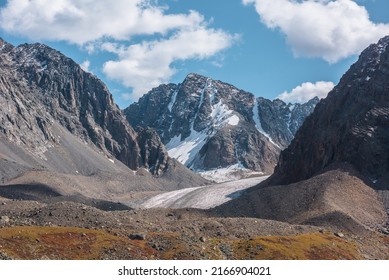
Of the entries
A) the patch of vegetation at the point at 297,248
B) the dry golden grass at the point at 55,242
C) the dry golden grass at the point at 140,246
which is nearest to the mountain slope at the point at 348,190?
the patch of vegetation at the point at 297,248

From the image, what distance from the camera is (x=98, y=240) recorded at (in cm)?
7356

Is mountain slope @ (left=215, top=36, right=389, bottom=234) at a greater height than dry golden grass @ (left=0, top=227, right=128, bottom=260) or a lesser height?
greater

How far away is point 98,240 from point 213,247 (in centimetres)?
1691

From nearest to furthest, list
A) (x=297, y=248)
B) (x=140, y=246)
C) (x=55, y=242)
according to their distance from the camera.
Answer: (x=55, y=242) → (x=140, y=246) → (x=297, y=248)

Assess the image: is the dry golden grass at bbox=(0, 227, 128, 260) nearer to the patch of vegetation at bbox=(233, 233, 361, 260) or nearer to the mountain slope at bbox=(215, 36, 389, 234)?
the patch of vegetation at bbox=(233, 233, 361, 260)

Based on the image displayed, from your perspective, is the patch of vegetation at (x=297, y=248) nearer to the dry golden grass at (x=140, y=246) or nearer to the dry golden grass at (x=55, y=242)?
the dry golden grass at (x=140, y=246)

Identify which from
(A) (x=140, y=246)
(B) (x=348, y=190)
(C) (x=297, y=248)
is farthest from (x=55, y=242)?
(B) (x=348, y=190)

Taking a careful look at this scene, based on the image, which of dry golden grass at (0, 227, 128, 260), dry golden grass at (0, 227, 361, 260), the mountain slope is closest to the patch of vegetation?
dry golden grass at (0, 227, 361, 260)

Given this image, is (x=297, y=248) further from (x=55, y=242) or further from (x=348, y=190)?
(x=348, y=190)

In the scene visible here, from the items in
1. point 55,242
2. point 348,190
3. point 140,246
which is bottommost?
point 140,246
